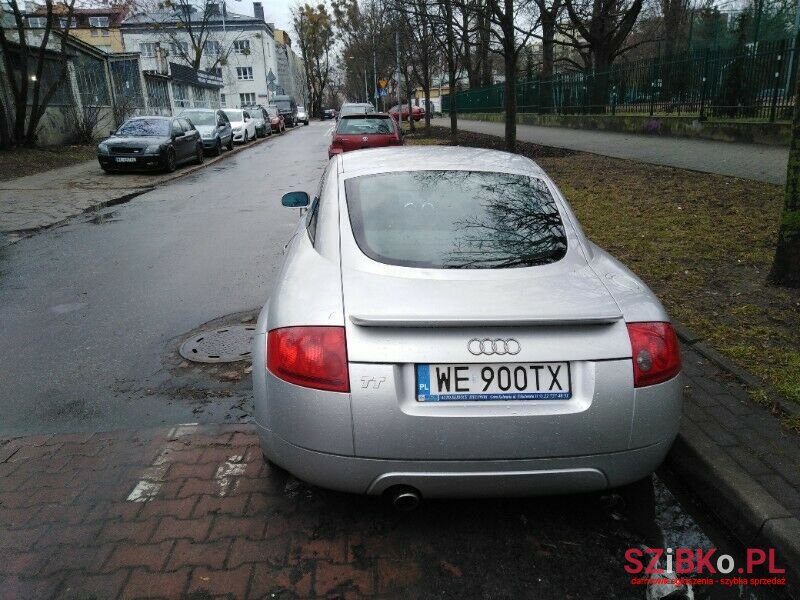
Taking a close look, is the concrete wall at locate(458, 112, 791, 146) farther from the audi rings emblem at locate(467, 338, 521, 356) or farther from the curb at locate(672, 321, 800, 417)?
the audi rings emblem at locate(467, 338, 521, 356)

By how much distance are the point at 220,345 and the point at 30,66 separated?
25212 millimetres

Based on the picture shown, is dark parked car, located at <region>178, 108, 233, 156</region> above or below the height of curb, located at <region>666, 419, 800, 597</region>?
above

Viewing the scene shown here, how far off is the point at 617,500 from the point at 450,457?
1108 millimetres

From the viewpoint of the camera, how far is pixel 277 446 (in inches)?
101

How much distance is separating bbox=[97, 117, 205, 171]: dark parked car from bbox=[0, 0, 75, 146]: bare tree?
19.0ft

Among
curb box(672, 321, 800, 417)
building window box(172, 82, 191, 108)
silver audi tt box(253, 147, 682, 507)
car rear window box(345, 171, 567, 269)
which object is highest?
building window box(172, 82, 191, 108)

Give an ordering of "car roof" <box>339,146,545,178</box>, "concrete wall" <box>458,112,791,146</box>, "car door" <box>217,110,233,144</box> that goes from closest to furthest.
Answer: "car roof" <box>339,146,545,178</box>, "concrete wall" <box>458,112,791,146</box>, "car door" <box>217,110,233,144</box>

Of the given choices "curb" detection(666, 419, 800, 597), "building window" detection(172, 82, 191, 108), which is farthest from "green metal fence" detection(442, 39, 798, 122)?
"building window" detection(172, 82, 191, 108)

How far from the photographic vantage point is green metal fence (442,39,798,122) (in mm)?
13867

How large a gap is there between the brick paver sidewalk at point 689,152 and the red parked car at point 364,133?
18.0 ft

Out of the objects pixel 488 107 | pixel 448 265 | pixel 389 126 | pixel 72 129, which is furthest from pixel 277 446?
pixel 488 107

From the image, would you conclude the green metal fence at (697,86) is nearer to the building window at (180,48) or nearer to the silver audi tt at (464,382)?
the silver audi tt at (464,382)

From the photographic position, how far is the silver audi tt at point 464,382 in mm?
2305

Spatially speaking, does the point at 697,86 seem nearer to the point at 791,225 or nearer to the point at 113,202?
the point at 791,225
